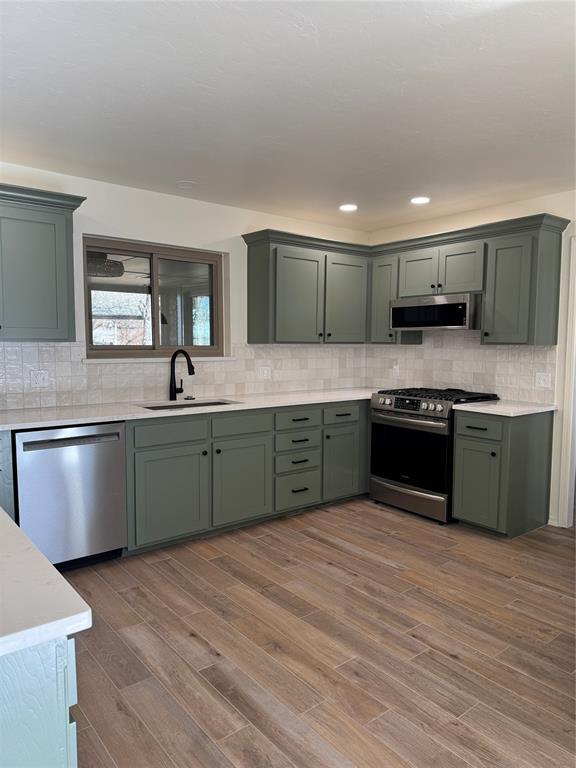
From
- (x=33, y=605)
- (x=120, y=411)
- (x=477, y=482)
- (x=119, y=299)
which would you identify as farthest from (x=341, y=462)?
(x=33, y=605)

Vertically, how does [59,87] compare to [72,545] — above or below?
above

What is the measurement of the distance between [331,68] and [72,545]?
2.87 meters

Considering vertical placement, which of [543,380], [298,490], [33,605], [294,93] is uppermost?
[294,93]

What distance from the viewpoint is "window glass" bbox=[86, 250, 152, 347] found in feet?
13.0

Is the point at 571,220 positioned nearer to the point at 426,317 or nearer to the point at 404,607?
the point at 426,317

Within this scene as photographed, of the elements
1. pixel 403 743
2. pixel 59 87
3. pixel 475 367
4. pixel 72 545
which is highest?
pixel 59 87

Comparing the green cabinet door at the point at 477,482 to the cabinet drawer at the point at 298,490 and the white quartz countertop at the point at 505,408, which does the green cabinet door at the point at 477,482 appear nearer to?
the white quartz countertop at the point at 505,408

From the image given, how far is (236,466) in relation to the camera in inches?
155

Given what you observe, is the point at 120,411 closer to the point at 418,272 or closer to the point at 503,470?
the point at 503,470

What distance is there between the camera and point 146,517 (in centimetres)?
351

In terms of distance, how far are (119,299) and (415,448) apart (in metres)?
2.57

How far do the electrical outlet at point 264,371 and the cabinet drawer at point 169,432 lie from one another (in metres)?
1.18

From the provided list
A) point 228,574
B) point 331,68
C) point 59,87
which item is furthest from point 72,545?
point 331,68

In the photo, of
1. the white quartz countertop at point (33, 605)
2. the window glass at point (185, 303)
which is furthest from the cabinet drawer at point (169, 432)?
the white quartz countertop at point (33, 605)
